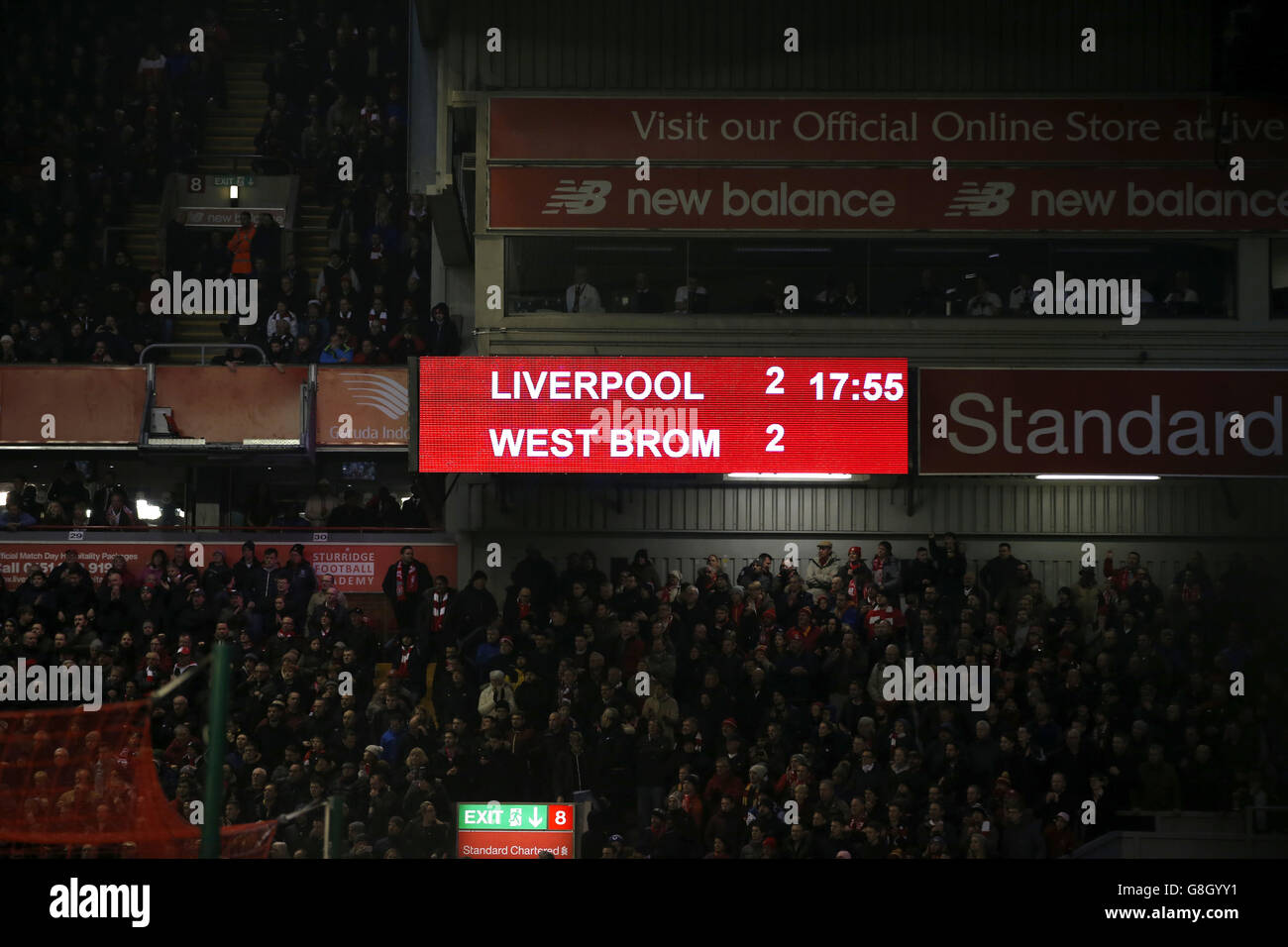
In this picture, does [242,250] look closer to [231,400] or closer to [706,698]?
[231,400]

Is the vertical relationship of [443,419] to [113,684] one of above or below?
above

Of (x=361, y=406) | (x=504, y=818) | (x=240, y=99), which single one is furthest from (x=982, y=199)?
(x=240, y=99)

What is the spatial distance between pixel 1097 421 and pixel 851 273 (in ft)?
12.6

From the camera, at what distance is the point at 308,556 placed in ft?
72.3

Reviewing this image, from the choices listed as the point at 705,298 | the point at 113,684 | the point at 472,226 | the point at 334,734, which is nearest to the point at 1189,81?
the point at 705,298

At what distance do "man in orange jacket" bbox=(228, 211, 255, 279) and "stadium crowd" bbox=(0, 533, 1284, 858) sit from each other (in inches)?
211

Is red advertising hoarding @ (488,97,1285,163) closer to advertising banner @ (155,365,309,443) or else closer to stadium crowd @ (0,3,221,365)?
advertising banner @ (155,365,309,443)

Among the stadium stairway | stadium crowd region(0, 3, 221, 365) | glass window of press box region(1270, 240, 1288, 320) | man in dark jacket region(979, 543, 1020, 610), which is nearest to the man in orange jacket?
stadium crowd region(0, 3, 221, 365)

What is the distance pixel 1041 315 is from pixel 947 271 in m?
1.39

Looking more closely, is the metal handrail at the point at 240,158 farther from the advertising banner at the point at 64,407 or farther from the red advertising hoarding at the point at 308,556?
the red advertising hoarding at the point at 308,556

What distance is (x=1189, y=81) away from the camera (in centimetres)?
2197

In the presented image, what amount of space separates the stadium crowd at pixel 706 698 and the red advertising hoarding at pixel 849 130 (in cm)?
558
